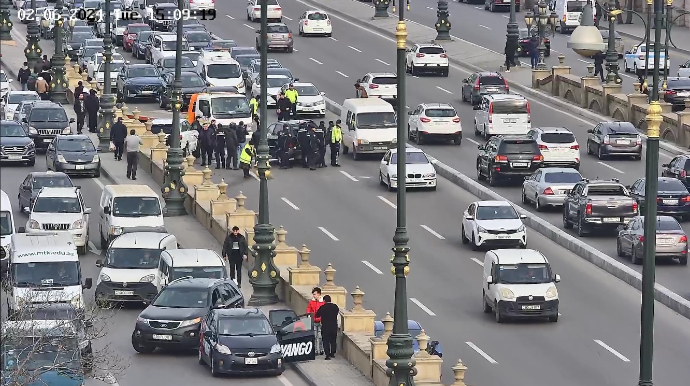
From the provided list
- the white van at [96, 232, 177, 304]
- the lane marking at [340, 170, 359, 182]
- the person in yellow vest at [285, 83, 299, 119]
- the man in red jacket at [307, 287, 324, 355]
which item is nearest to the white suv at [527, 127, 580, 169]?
the lane marking at [340, 170, 359, 182]

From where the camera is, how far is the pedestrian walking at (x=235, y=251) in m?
42.7

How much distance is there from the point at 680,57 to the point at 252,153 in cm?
2939

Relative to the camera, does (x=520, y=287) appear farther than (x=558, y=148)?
No

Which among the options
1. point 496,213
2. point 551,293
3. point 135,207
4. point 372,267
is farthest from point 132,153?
point 551,293

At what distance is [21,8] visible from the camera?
93000 mm

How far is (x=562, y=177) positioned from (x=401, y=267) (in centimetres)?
2529

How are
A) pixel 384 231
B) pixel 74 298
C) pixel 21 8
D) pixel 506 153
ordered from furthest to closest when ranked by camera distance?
pixel 21 8
pixel 506 153
pixel 384 231
pixel 74 298

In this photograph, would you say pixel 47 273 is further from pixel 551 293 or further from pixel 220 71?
pixel 220 71

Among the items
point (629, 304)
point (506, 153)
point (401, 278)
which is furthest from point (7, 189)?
point (401, 278)

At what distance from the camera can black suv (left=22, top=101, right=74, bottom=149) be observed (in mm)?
60344

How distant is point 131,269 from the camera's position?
133 ft

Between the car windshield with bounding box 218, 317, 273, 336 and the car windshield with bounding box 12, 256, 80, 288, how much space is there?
5.65 m

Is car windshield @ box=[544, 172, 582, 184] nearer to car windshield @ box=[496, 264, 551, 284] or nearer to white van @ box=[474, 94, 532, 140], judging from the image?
white van @ box=[474, 94, 532, 140]

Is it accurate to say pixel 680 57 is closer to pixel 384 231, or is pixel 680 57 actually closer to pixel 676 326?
pixel 384 231
